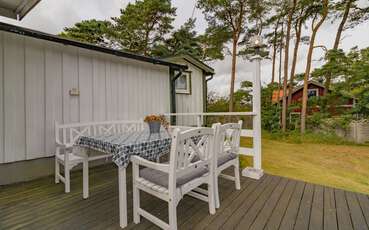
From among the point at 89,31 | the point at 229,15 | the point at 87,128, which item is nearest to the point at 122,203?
the point at 87,128

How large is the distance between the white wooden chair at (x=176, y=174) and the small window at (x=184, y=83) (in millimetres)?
3877

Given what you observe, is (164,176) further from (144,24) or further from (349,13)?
(144,24)

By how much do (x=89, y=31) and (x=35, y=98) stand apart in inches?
409

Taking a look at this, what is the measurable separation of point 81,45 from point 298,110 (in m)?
10.8

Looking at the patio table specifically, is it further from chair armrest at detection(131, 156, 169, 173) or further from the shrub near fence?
the shrub near fence

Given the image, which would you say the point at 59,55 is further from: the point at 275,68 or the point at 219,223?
the point at 275,68

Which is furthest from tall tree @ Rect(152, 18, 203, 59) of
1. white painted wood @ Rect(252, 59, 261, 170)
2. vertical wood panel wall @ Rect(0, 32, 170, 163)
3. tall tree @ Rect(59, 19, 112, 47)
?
white painted wood @ Rect(252, 59, 261, 170)

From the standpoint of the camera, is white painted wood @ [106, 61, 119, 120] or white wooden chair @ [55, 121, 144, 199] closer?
white wooden chair @ [55, 121, 144, 199]

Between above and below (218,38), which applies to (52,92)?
below

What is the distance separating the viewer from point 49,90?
2996 mm

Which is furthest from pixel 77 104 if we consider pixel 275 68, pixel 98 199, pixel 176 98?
pixel 275 68

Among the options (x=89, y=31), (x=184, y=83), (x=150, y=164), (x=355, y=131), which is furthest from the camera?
(x=89, y=31)

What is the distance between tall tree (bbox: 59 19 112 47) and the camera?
10.9 meters

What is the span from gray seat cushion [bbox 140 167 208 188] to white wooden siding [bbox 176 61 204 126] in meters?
3.67
